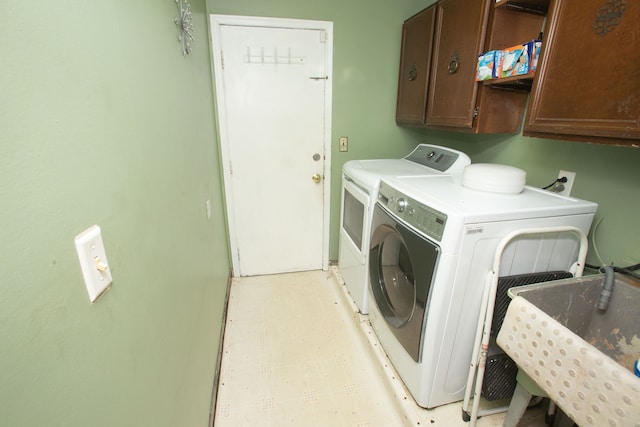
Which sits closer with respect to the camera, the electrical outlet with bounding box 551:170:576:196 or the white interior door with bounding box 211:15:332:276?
the electrical outlet with bounding box 551:170:576:196

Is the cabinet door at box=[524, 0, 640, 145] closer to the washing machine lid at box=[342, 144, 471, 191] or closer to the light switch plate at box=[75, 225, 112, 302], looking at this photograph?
the washing machine lid at box=[342, 144, 471, 191]

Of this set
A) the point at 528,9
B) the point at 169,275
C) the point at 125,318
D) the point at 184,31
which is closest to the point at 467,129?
the point at 528,9

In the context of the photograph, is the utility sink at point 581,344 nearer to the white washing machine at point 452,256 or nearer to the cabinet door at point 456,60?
the white washing machine at point 452,256

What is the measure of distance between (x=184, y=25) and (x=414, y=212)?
1.33 meters

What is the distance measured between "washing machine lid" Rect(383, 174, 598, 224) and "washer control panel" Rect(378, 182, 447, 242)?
0.02 meters

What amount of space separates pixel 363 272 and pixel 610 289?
3.83 feet

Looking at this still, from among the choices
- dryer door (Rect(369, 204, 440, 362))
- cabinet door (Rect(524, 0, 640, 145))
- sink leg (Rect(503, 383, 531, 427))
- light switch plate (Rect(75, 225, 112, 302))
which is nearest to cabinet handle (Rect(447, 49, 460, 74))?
cabinet door (Rect(524, 0, 640, 145))

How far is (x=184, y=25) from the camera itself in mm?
1307

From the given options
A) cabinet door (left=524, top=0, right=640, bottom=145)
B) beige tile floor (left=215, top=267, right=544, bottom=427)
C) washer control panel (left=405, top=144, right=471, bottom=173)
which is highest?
cabinet door (left=524, top=0, right=640, bottom=145)

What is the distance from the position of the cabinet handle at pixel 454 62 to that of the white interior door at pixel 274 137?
3.14ft

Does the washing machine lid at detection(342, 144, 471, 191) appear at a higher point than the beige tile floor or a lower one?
higher

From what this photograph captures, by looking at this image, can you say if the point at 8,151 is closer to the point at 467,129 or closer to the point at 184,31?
the point at 184,31

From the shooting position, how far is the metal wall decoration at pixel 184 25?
1.24 meters

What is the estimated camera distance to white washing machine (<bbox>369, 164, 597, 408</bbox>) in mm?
1123
